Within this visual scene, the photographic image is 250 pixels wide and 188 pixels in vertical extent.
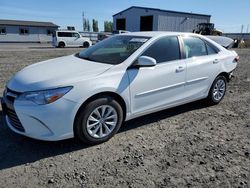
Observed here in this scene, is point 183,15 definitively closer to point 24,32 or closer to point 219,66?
point 24,32

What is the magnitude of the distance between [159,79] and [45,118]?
1.91 meters

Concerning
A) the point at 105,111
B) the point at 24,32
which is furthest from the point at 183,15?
the point at 105,111

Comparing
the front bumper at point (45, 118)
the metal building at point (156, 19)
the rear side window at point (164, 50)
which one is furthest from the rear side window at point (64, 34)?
the front bumper at point (45, 118)

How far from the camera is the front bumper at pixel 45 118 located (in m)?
2.98

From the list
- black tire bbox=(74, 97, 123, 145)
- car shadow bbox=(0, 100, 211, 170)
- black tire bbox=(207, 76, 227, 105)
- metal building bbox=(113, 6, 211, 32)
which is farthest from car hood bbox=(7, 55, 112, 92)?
metal building bbox=(113, 6, 211, 32)

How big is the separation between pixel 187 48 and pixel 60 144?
2.84 m

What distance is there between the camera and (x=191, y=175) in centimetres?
287

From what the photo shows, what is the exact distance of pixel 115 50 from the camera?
14.0ft

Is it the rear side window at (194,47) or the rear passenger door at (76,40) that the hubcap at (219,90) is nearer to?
the rear side window at (194,47)

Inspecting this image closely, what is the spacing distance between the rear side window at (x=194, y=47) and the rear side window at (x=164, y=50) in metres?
0.24

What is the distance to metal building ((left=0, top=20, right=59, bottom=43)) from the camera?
3878 cm

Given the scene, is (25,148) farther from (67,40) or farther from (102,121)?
(67,40)

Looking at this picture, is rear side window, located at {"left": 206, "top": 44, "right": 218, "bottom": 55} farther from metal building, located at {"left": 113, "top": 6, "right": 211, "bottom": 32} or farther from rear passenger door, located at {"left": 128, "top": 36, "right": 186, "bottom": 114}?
metal building, located at {"left": 113, "top": 6, "right": 211, "bottom": 32}

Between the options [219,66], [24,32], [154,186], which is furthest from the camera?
[24,32]
